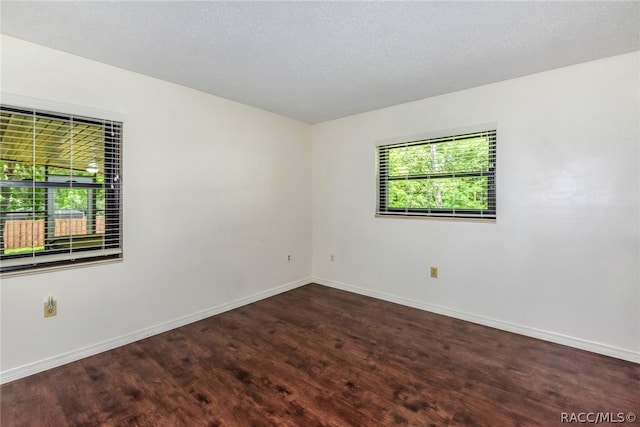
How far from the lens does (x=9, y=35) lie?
6.64 ft

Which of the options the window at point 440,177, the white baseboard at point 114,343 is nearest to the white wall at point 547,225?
the window at point 440,177

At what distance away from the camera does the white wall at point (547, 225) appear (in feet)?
7.66

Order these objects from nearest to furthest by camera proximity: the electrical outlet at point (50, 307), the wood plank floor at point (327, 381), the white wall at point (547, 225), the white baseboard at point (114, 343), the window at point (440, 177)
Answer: the wood plank floor at point (327, 381) < the white baseboard at point (114, 343) < the electrical outlet at point (50, 307) < the white wall at point (547, 225) < the window at point (440, 177)

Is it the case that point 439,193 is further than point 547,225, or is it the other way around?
point 439,193

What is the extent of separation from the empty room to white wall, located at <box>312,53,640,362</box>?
0.02 meters

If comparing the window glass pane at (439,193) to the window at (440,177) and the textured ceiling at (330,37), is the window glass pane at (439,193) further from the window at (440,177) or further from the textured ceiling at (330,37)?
the textured ceiling at (330,37)

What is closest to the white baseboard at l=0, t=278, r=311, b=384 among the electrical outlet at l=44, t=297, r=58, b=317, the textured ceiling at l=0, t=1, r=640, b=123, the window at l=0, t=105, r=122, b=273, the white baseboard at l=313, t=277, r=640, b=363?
the electrical outlet at l=44, t=297, r=58, b=317

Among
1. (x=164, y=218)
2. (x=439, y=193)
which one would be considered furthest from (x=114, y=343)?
(x=439, y=193)

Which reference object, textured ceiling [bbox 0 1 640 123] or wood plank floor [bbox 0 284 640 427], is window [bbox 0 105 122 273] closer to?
textured ceiling [bbox 0 1 640 123]

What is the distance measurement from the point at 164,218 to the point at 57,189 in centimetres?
80

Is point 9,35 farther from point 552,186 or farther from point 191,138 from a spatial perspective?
point 552,186

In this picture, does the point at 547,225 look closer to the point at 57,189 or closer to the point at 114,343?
the point at 114,343

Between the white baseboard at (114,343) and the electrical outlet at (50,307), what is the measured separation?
0.32 meters

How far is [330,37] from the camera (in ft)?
6.71
